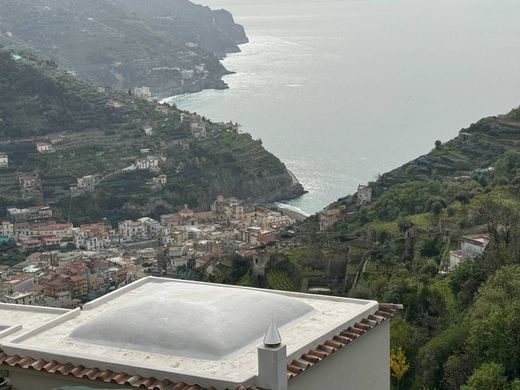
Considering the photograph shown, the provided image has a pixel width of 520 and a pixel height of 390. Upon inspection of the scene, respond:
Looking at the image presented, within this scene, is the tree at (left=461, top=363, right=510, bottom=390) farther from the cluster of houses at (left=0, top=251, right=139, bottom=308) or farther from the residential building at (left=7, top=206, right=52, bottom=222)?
the residential building at (left=7, top=206, right=52, bottom=222)

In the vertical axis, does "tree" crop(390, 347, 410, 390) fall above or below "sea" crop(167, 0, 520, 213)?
above

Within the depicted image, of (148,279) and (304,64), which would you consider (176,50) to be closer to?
(304,64)

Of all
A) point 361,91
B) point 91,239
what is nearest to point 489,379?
point 91,239

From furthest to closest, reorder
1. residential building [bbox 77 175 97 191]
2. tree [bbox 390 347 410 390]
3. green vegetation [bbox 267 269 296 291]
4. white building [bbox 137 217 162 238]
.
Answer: residential building [bbox 77 175 97 191] < white building [bbox 137 217 162 238] < green vegetation [bbox 267 269 296 291] < tree [bbox 390 347 410 390]

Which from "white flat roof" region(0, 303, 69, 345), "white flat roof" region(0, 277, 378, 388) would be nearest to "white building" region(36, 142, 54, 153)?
"white flat roof" region(0, 303, 69, 345)

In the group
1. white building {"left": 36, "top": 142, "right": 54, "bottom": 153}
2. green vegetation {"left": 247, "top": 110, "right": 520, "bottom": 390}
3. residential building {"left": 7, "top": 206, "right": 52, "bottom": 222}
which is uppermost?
green vegetation {"left": 247, "top": 110, "right": 520, "bottom": 390}

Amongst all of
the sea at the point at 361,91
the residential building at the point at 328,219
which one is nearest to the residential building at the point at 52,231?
the sea at the point at 361,91

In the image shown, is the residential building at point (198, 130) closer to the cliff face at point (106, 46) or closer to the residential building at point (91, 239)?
the residential building at point (91, 239)
